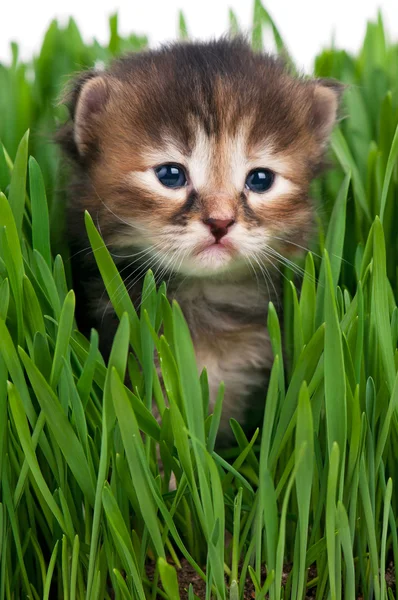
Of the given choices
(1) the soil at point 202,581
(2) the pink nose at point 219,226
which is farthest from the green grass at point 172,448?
(2) the pink nose at point 219,226

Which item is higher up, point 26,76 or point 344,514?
point 26,76

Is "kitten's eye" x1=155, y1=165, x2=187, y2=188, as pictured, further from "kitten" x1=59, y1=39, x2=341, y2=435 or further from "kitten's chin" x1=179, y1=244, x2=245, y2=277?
"kitten's chin" x1=179, y1=244, x2=245, y2=277

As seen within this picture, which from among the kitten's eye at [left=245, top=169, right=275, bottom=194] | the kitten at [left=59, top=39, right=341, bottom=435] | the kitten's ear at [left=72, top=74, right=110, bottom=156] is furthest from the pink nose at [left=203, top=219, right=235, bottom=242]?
the kitten's ear at [left=72, top=74, right=110, bottom=156]

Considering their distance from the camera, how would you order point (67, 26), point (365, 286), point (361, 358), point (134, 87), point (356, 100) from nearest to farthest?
point (361, 358)
point (365, 286)
point (134, 87)
point (356, 100)
point (67, 26)

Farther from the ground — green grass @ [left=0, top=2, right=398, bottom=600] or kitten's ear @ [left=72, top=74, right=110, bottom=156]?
kitten's ear @ [left=72, top=74, right=110, bottom=156]

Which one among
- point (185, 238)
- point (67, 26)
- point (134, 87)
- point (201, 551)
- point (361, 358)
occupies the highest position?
point (67, 26)

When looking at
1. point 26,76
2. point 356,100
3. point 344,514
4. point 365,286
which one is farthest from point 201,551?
point 26,76

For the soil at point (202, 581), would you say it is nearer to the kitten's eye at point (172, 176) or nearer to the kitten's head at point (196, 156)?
the kitten's head at point (196, 156)

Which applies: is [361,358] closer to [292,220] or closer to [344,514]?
[344,514]
